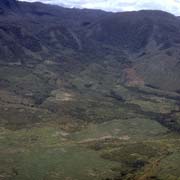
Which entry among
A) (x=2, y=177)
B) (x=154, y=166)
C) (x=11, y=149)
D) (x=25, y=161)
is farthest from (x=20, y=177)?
(x=154, y=166)

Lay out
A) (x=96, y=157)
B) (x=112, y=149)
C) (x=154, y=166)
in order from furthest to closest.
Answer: (x=112, y=149) → (x=96, y=157) → (x=154, y=166)

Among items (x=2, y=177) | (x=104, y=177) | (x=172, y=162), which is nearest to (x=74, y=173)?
(x=104, y=177)

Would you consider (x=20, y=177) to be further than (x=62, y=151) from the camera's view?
No

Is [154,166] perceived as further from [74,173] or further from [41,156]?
[41,156]

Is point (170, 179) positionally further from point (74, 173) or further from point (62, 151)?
point (62, 151)

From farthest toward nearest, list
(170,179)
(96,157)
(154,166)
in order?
(96,157)
(154,166)
(170,179)

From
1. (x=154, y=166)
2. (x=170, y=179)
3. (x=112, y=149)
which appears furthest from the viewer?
(x=112, y=149)

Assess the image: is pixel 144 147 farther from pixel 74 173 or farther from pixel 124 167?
pixel 74 173

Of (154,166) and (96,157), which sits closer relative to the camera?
(154,166)

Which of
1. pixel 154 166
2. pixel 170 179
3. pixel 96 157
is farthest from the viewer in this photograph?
pixel 96 157
